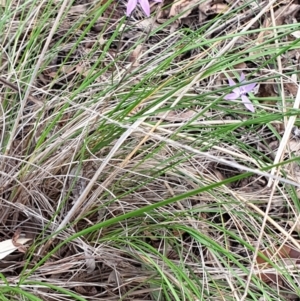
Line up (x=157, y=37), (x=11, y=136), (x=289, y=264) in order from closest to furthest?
(x=11, y=136), (x=289, y=264), (x=157, y=37)

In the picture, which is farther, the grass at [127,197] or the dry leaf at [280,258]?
the dry leaf at [280,258]

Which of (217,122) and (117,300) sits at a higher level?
(217,122)

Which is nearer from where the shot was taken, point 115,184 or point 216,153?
point 115,184

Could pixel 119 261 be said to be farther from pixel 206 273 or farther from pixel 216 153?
pixel 216 153

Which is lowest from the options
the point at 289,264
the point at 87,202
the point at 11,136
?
the point at 289,264

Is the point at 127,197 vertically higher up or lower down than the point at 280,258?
higher up

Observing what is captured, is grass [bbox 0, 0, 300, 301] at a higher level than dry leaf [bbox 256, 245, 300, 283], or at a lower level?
higher

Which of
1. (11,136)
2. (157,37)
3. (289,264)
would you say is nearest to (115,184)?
(11,136)

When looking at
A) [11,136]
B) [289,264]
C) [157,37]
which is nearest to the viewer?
[11,136]

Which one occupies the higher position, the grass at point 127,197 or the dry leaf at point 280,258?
the grass at point 127,197

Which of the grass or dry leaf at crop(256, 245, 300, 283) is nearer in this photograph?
the grass
